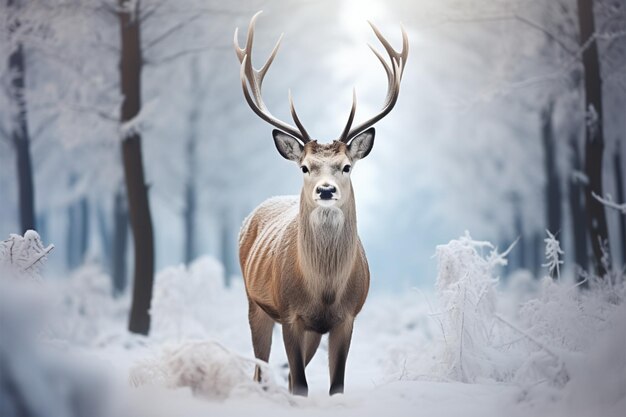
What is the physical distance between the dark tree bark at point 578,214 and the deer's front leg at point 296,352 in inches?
199

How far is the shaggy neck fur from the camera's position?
3529 mm

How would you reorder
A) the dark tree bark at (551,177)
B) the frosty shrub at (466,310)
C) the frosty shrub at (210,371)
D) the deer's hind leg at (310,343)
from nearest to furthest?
1. the frosty shrub at (210,371)
2. the frosty shrub at (466,310)
3. the deer's hind leg at (310,343)
4. the dark tree bark at (551,177)

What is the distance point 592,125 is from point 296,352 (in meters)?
3.91

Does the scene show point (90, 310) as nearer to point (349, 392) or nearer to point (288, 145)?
point (288, 145)

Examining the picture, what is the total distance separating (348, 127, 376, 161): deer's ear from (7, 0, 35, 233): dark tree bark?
473cm

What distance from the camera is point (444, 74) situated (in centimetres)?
995

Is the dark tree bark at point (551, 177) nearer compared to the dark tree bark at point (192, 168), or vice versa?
the dark tree bark at point (551, 177)

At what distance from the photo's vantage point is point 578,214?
860 centimetres

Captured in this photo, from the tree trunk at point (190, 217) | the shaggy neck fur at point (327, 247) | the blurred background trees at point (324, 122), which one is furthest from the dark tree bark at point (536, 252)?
the shaggy neck fur at point (327, 247)

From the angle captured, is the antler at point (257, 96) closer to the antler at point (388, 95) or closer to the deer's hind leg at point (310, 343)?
the antler at point (388, 95)

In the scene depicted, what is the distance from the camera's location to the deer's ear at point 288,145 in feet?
12.0

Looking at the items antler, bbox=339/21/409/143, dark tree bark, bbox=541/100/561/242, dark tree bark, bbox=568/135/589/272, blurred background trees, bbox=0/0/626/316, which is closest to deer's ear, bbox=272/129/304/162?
antler, bbox=339/21/409/143

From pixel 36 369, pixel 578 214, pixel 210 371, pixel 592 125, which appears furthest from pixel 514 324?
pixel 578 214

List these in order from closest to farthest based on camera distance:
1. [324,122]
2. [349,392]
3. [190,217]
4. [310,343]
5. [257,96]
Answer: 1. [349,392]
2. [257,96]
3. [310,343]
4. [324,122]
5. [190,217]
